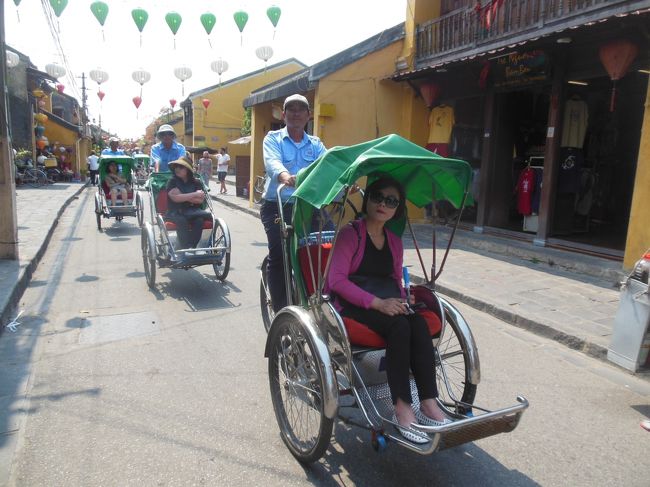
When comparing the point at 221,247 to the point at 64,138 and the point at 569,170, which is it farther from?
the point at 64,138

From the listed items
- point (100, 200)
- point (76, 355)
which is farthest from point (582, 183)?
point (100, 200)

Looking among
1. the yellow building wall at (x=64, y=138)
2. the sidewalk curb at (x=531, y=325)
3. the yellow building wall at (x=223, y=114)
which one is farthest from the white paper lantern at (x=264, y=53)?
the yellow building wall at (x=223, y=114)

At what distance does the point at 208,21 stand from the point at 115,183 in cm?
418

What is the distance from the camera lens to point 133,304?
589 cm

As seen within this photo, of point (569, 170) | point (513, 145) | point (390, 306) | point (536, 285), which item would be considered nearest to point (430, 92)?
point (513, 145)

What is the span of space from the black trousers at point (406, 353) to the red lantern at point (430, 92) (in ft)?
28.5

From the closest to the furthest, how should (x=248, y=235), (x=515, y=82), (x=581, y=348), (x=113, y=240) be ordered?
1. (x=581, y=348)
2. (x=515, y=82)
3. (x=113, y=240)
4. (x=248, y=235)

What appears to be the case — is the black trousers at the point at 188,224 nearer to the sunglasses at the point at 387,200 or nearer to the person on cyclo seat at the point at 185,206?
the person on cyclo seat at the point at 185,206

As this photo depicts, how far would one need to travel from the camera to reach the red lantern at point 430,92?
34.6ft

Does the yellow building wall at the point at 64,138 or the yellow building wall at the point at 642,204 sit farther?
the yellow building wall at the point at 64,138

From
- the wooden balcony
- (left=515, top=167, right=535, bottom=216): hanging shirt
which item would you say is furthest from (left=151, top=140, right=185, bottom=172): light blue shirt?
(left=515, top=167, right=535, bottom=216): hanging shirt

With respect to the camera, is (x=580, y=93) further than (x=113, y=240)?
No

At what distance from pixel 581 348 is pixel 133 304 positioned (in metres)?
4.72

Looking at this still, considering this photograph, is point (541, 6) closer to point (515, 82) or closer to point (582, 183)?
point (515, 82)
